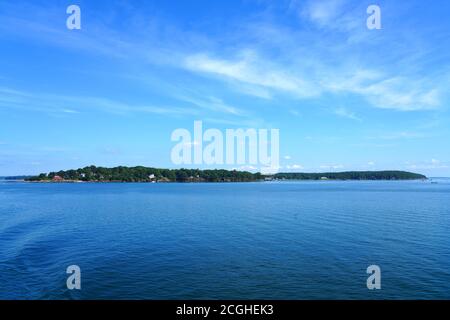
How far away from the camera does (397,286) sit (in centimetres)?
2194

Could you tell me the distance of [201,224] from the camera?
46.8 m

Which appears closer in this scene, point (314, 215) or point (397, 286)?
point (397, 286)

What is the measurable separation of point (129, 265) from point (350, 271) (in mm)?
15912

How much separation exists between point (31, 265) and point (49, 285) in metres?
6.05

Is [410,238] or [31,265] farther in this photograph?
[410,238]

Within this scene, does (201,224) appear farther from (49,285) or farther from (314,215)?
(49,285)
